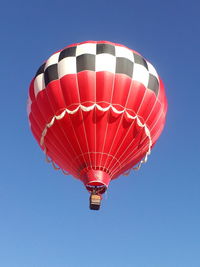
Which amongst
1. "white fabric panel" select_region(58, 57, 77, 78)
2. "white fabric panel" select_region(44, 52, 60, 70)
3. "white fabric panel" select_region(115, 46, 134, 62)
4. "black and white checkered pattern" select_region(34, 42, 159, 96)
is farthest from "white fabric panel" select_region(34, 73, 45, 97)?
"white fabric panel" select_region(115, 46, 134, 62)

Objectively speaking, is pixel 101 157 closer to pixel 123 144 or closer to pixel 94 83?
pixel 123 144

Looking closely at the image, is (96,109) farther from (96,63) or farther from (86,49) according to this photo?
(86,49)

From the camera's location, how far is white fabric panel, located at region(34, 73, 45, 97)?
1561cm

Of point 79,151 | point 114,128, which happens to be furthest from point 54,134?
point 114,128

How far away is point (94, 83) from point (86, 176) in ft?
9.35

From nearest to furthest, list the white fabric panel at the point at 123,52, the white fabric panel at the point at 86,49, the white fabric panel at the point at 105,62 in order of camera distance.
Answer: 1. the white fabric panel at the point at 105,62
2. the white fabric panel at the point at 86,49
3. the white fabric panel at the point at 123,52

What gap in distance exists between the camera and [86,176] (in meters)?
14.8

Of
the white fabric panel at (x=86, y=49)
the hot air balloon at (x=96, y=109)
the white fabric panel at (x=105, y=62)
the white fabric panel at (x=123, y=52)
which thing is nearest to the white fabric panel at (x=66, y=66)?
the hot air balloon at (x=96, y=109)

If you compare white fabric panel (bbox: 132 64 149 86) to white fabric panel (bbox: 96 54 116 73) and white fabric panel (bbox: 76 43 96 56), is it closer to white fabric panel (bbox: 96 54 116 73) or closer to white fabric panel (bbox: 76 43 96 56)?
white fabric panel (bbox: 96 54 116 73)

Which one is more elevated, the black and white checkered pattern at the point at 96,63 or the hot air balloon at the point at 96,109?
the black and white checkered pattern at the point at 96,63

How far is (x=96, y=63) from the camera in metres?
15.0

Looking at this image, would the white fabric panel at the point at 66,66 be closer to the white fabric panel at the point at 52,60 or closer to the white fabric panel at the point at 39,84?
the white fabric panel at the point at 52,60

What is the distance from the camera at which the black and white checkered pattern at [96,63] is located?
15023 millimetres

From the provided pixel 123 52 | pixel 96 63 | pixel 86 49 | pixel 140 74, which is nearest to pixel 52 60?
pixel 86 49
